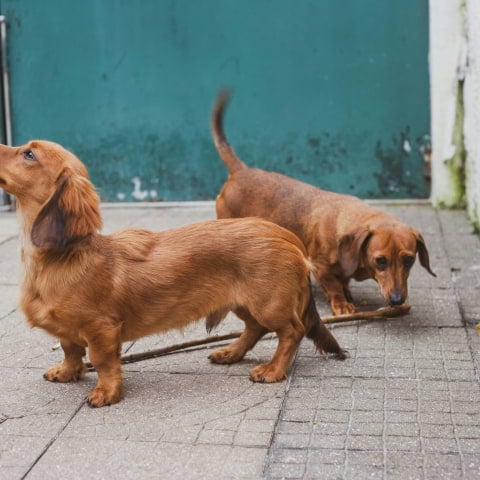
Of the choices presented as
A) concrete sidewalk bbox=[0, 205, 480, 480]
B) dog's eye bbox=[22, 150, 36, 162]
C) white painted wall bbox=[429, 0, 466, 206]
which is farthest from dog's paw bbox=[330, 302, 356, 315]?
white painted wall bbox=[429, 0, 466, 206]

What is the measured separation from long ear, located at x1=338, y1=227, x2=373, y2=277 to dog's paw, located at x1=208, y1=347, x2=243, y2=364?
3.42ft

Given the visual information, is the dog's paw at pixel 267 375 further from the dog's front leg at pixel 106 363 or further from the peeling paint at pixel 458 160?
the peeling paint at pixel 458 160

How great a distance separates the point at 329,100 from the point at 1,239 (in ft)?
11.5

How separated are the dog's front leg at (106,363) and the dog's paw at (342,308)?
189 cm

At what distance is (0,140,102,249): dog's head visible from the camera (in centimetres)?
407

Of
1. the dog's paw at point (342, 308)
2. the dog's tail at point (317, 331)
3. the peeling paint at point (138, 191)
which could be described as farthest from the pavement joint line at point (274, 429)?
the peeling paint at point (138, 191)

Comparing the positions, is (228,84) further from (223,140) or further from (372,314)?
(372,314)

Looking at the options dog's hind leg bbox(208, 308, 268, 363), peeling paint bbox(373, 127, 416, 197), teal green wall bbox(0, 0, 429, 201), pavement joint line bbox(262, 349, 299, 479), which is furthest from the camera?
peeling paint bbox(373, 127, 416, 197)

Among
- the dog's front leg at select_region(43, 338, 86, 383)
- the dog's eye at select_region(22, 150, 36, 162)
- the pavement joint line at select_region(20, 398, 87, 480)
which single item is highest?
the dog's eye at select_region(22, 150, 36, 162)

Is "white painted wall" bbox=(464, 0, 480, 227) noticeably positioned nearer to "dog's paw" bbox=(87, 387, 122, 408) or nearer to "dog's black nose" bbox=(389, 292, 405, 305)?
"dog's black nose" bbox=(389, 292, 405, 305)

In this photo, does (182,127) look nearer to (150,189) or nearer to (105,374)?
(150,189)

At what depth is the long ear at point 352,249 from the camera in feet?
17.9

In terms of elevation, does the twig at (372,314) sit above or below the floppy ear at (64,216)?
below

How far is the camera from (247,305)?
14.6ft
